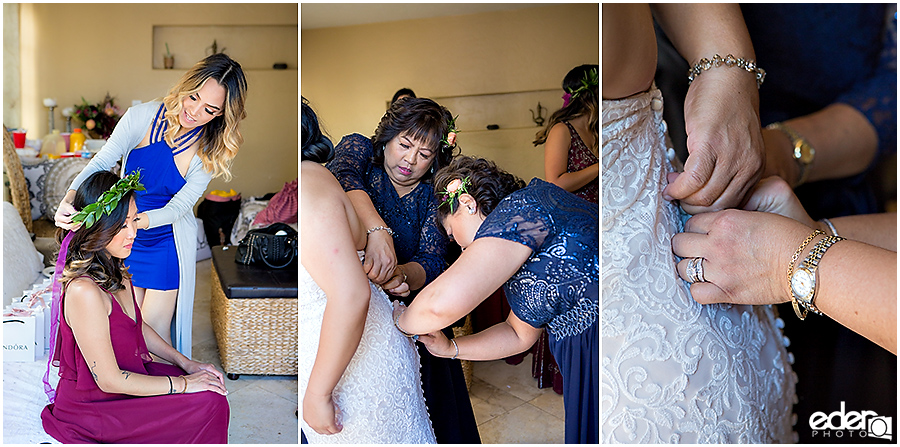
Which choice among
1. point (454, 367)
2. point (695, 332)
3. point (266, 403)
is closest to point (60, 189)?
point (266, 403)

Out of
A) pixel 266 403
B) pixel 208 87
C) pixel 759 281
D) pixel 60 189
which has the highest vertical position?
pixel 208 87

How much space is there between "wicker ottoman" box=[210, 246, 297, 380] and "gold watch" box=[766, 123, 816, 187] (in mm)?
1389

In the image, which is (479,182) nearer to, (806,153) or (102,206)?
(102,206)

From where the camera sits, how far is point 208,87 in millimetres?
1396

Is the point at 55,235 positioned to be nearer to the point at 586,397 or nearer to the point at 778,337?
the point at 586,397

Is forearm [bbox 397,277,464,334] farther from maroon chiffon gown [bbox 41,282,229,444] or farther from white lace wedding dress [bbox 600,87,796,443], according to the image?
maroon chiffon gown [bbox 41,282,229,444]

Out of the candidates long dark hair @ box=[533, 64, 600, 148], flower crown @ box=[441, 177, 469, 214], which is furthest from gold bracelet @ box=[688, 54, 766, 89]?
flower crown @ box=[441, 177, 469, 214]

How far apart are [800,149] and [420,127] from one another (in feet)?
3.75

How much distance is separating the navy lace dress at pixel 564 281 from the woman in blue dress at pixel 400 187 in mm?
131

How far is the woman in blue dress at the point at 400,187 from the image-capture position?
1298 millimetres

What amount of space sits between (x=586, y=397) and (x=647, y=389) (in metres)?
0.14

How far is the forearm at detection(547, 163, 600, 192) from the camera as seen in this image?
140cm

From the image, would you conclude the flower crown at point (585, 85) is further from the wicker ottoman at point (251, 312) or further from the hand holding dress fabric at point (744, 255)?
the wicker ottoman at point (251, 312)

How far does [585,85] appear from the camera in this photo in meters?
1.40
